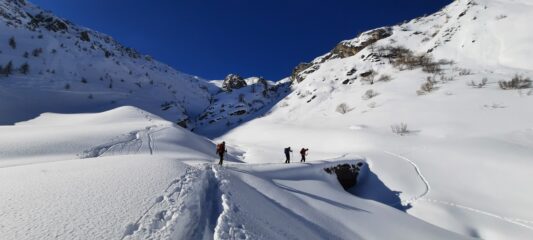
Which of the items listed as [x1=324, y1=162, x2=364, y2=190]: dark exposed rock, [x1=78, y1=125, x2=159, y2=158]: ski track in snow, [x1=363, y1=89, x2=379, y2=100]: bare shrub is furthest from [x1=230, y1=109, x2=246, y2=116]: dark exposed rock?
[x1=324, y1=162, x2=364, y2=190]: dark exposed rock

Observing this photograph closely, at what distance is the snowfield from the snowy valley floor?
0.14 ft

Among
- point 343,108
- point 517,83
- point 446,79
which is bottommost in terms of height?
point 343,108

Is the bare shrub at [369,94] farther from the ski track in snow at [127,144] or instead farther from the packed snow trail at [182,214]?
the packed snow trail at [182,214]

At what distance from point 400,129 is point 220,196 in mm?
16039

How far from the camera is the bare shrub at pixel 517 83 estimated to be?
67.3 feet

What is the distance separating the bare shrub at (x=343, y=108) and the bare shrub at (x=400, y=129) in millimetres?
8029

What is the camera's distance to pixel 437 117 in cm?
1950

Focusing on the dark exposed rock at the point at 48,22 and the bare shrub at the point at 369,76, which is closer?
the bare shrub at the point at 369,76

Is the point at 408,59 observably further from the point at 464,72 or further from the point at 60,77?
the point at 60,77

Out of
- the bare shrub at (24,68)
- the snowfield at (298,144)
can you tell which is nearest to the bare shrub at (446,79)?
the snowfield at (298,144)

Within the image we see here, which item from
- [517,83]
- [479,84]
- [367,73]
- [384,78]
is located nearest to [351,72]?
[367,73]

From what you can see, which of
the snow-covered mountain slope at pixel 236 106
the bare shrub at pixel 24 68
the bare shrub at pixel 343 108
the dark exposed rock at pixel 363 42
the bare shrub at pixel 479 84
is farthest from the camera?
the dark exposed rock at pixel 363 42

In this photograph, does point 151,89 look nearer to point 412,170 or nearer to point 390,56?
point 390,56

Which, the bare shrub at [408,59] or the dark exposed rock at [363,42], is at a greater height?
the dark exposed rock at [363,42]
